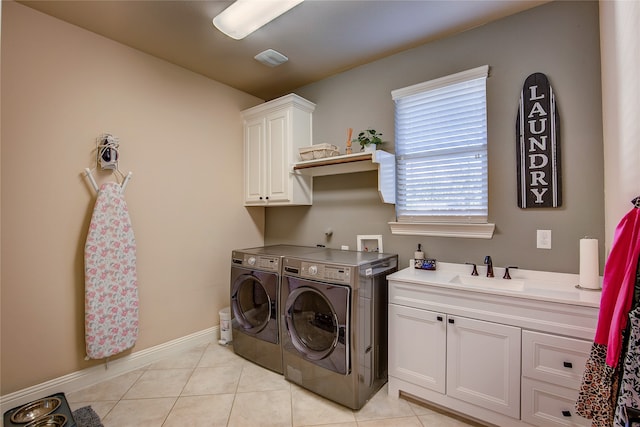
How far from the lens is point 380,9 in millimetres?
2068

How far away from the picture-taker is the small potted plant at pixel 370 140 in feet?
8.36

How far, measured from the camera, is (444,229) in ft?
7.68

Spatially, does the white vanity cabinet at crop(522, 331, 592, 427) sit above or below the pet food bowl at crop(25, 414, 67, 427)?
above

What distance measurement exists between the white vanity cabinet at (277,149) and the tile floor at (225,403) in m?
1.67

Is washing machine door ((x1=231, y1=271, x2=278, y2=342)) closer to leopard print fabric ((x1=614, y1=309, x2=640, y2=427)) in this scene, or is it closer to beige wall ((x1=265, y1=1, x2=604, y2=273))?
beige wall ((x1=265, y1=1, x2=604, y2=273))

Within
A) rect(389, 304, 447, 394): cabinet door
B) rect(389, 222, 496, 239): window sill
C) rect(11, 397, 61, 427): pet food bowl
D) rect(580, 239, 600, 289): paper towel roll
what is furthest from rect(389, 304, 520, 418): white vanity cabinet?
rect(11, 397, 61, 427): pet food bowl

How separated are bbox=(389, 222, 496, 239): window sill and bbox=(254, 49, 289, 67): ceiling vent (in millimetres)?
1810

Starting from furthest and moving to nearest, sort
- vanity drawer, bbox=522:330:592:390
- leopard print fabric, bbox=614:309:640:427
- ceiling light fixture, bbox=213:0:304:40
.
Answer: ceiling light fixture, bbox=213:0:304:40
vanity drawer, bbox=522:330:592:390
leopard print fabric, bbox=614:309:640:427

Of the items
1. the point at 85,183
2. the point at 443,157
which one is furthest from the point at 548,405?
the point at 85,183

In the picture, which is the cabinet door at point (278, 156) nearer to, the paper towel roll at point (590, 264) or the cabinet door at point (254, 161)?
the cabinet door at point (254, 161)

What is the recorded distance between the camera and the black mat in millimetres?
1850

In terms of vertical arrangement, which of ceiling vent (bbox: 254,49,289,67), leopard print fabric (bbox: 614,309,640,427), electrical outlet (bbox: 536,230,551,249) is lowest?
leopard print fabric (bbox: 614,309,640,427)

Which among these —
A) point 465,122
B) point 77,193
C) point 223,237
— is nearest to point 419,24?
point 465,122

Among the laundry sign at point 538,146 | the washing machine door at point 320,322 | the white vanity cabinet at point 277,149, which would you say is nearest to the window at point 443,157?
the laundry sign at point 538,146
